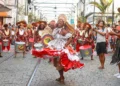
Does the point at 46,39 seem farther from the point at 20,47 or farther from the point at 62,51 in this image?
the point at 20,47

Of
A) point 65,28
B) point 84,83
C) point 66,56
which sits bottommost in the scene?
point 84,83

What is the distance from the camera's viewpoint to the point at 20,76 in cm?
1076

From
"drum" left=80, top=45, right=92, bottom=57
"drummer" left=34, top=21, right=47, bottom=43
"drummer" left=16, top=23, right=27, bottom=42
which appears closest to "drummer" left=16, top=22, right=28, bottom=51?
"drummer" left=16, top=23, right=27, bottom=42

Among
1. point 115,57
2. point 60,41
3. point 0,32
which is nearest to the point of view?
point 60,41

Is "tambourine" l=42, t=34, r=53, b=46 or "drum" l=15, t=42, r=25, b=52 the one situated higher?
"tambourine" l=42, t=34, r=53, b=46

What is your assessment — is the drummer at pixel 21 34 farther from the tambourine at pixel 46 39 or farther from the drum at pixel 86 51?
the tambourine at pixel 46 39

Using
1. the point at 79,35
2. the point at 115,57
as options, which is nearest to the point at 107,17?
the point at 79,35

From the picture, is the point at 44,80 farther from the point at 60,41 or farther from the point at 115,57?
the point at 115,57

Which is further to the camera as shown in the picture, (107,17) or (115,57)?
(107,17)

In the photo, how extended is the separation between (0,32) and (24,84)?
30.7ft

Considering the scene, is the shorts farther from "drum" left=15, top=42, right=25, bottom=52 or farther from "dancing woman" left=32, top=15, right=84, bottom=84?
"drum" left=15, top=42, right=25, bottom=52

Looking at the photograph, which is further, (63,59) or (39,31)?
(39,31)

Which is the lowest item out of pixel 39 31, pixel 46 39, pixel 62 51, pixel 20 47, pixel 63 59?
pixel 20 47

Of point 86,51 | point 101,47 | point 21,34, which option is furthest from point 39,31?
point 101,47
